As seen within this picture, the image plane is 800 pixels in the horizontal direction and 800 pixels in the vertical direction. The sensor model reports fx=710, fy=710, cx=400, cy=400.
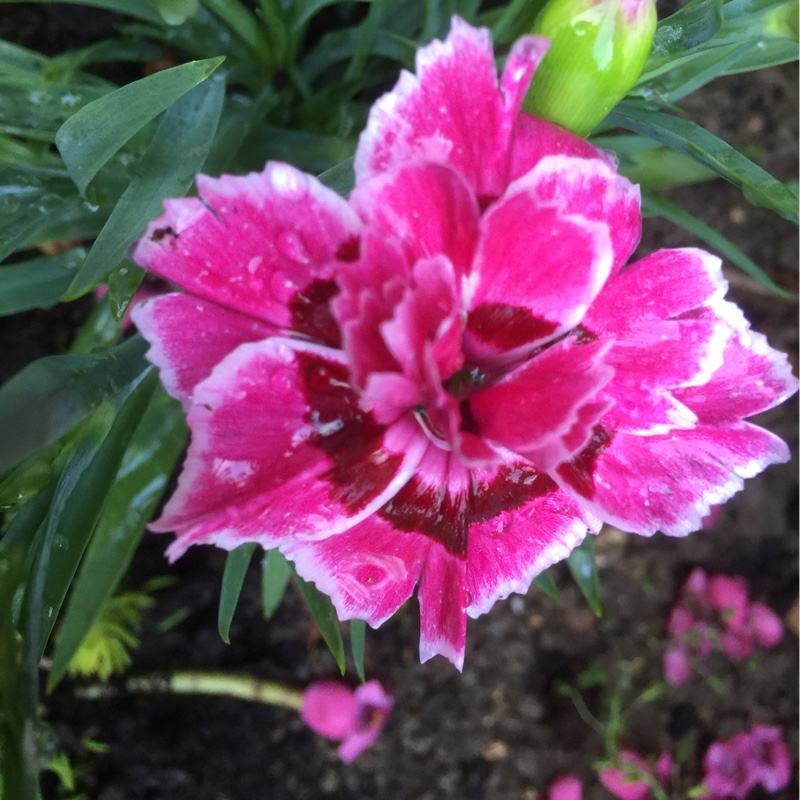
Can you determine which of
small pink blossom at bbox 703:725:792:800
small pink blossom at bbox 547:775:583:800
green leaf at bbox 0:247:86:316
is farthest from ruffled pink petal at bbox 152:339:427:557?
small pink blossom at bbox 703:725:792:800

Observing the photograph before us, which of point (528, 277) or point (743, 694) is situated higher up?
point (528, 277)

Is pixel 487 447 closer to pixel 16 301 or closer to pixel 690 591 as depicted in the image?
pixel 16 301

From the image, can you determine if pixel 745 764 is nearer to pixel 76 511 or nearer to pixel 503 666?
pixel 503 666

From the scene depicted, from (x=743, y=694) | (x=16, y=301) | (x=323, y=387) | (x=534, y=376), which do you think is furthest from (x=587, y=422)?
(x=743, y=694)

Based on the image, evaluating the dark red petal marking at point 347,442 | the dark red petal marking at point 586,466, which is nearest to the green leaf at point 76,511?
the dark red petal marking at point 347,442

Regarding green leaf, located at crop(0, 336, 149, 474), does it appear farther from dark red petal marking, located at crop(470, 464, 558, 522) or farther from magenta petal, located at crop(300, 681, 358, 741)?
magenta petal, located at crop(300, 681, 358, 741)
